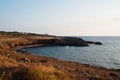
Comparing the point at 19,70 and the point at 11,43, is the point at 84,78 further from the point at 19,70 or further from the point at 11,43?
the point at 11,43

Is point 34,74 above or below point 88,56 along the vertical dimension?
above

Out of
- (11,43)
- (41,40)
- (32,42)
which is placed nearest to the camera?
(11,43)

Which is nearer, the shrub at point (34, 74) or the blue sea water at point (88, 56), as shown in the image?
the shrub at point (34, 74)

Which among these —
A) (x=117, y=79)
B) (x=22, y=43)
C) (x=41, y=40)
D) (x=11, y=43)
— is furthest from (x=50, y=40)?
(x=117, y=79)

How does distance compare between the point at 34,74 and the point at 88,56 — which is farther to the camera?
the point at 88,56

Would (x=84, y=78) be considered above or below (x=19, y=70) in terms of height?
below

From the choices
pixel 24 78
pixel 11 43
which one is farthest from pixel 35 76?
pixel 11 43

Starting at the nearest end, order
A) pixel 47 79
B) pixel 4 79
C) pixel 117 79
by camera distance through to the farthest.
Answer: pixel 4 79
pixel 47 79
pixel 117 79

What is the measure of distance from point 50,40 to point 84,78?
9726 cm

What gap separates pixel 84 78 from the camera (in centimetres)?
1973

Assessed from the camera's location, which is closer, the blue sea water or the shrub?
the shrub

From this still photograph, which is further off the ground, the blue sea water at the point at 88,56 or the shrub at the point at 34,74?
the shrub at the point at 34,74

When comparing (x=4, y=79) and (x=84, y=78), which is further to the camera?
(x=84, y=78)

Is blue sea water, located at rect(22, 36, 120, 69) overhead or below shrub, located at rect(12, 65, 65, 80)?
below
